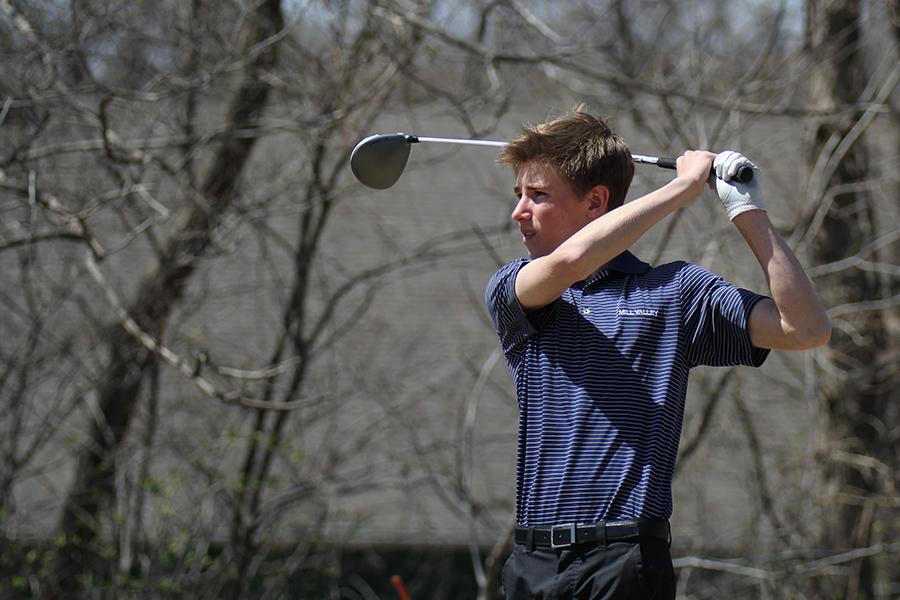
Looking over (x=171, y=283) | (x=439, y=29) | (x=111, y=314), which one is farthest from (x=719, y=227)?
(x=111, y=314)

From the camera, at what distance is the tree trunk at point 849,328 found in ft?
22.3

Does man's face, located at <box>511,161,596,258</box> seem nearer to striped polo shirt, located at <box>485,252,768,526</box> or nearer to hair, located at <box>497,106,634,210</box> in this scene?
hair, located at <box>497,106,634,210</box>

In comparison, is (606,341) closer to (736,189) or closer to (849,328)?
(736,189)

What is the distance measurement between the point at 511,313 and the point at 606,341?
0.82 ft

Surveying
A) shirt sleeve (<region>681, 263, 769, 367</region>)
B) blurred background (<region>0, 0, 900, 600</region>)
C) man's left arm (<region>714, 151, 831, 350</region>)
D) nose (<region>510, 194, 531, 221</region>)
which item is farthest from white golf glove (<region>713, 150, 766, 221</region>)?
blurred background (<region>0, 0, 900, 600</region>)

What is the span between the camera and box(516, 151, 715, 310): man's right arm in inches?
97.0

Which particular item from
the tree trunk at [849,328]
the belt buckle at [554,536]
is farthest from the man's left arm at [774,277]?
the tree trunk at [849,328]

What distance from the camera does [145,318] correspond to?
6.26 metres

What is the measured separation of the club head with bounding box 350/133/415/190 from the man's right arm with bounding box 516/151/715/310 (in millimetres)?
913

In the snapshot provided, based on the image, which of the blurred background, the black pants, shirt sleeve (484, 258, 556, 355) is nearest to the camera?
the black pants

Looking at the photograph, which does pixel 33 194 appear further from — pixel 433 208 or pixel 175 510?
pixel 433 208

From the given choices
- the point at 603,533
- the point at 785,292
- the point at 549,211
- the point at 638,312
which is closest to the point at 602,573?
the point at 603,533

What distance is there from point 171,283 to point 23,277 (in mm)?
783

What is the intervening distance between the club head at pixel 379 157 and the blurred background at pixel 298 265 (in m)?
2.36
